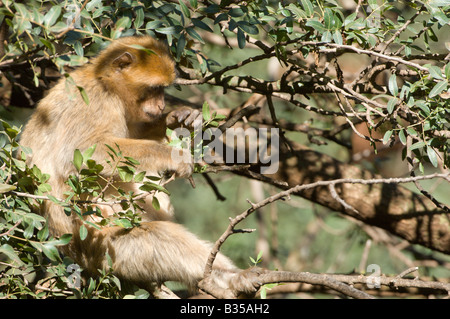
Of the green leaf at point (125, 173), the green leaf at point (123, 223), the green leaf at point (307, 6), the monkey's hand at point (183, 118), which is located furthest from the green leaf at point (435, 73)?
the green leaf at point (123, 223)

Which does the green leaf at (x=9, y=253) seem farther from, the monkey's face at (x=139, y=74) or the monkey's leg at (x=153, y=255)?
the monkey's face at (x=139, y=74)

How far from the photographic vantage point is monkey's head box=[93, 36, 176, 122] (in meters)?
3.87

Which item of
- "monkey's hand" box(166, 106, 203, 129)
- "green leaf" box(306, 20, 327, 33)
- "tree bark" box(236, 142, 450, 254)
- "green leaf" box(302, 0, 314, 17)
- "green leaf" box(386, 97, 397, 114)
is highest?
"green leaf" box(302, 0, 314, 17)

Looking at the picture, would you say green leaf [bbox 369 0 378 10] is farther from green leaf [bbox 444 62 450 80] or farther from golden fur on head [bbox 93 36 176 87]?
golden fur on head [bbox 93 36 176 87]

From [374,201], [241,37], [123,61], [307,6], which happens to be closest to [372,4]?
[307,6]

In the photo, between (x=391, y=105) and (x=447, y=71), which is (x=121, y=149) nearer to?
(x=391, y=105)

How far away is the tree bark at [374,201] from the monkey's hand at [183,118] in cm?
114

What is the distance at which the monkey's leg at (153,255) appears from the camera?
340cm

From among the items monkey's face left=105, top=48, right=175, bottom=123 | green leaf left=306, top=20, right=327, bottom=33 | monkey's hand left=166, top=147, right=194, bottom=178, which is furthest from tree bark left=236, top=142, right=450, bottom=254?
green leaf left=306, top=20, right=327, bottom=33

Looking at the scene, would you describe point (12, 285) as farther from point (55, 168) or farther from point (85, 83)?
point (85, 83)

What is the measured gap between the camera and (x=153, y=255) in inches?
134

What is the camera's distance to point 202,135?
3.45m

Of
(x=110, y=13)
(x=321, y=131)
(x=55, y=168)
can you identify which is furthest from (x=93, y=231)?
(x=321, y=131)

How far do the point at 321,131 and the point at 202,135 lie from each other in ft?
6.12
